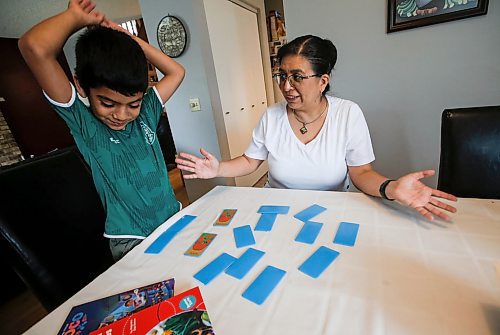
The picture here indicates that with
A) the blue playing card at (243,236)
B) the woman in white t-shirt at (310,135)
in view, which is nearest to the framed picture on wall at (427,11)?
the woman in white t-shirt at (310,135)

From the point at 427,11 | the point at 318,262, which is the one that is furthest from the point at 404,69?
the point at 318,262

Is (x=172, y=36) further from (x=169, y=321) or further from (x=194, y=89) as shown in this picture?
(x=169, y=321)

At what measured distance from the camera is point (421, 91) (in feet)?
5.23

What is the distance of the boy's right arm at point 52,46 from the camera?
645 millimetres

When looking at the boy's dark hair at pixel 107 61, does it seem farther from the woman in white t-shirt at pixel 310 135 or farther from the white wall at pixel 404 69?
the white wall at pixel 404 69

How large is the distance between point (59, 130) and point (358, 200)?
4971 mm

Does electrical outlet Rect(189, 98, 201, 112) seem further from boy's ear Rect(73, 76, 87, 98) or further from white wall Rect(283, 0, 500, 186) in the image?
boy's ear Rect(73, 76, 87, 98)

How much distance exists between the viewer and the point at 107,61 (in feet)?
2.21

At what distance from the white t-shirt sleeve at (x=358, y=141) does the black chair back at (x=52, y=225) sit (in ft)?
3.57

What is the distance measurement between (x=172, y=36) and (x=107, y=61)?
168cm

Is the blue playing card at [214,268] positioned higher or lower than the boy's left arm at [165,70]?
lower

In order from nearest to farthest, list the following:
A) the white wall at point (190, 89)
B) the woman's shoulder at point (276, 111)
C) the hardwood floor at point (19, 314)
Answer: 1. the woman's shoulder at point (276, 111)
2. the hardwood floor at point (19, 314)
3. the white wall at point (190, 89)

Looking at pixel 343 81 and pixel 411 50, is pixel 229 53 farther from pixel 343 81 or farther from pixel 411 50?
pixel 411 50

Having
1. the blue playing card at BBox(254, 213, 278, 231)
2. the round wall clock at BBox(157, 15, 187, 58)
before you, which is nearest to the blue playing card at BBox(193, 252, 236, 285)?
the blue playing card at BBox(254, 213, 278, 231)
